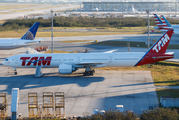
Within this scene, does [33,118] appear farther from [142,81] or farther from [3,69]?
[3,69]

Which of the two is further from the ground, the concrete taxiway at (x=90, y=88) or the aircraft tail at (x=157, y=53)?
the aircraft tail at (x=157, y=53)

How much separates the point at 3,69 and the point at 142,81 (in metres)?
26.5

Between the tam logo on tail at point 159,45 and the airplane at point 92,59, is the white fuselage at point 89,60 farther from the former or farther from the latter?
the tam logo on tail at point 159,45

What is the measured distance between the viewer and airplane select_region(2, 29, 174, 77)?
40.4 m

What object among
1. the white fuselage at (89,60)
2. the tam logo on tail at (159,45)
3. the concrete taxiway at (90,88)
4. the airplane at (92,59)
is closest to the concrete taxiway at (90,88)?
the concrete taxiway at (90,88)

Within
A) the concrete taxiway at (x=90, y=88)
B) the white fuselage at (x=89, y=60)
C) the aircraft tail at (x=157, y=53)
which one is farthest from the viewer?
the white fuselage at (x=89, y=60)

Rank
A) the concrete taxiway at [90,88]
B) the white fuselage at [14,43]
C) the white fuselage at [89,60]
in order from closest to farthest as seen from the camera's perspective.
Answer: the concrete taxiway at [90,88]
the white fuselage at [89,60]
the white fuselage at [14,43]

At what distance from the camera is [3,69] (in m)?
47.2

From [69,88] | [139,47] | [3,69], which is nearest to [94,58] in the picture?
[69,88]

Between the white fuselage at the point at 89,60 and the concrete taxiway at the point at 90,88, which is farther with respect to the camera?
the white fuselage at the point at 89,60

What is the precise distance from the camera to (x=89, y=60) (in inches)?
1619

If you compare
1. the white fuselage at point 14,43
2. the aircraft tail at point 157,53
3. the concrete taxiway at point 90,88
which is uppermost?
the aircraft tail at point 157,53

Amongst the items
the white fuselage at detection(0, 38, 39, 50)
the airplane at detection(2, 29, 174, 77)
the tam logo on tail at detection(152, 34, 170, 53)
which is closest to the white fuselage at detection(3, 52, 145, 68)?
the airplane at detection(2, 29, 174, 77)

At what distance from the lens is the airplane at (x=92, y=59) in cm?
4044
